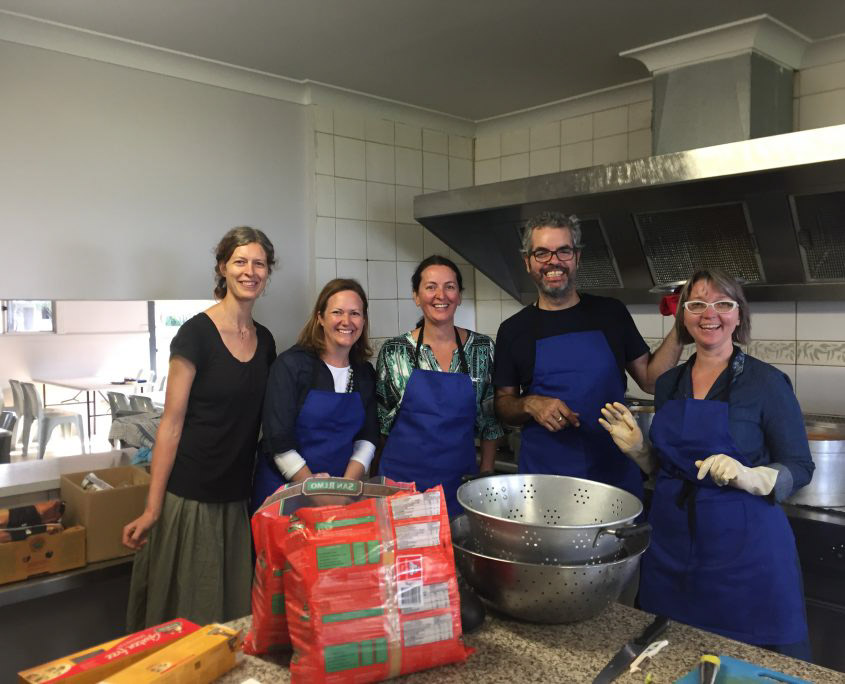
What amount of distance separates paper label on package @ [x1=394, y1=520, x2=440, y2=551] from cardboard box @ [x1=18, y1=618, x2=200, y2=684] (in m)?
0.35

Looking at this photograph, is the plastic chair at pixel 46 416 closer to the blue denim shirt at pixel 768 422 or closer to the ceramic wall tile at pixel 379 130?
the ceramic wall tile at pixel 379 130

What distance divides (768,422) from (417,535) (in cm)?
87

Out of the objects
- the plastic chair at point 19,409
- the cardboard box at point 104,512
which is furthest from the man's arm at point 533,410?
the plastic chair at point 19,409

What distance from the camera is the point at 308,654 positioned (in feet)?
2.93

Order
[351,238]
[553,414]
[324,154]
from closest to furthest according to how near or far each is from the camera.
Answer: [553,414] → [324,154] → [351,238]

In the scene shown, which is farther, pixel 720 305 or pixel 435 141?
pixel 435 141

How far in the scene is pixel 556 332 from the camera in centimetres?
187

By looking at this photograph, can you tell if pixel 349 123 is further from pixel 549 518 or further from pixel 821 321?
pixel 549 518

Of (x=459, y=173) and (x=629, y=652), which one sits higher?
(x=459, y=173)

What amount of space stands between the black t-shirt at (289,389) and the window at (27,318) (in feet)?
11.6

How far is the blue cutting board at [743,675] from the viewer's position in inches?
36.2

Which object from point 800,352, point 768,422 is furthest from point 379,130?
point 768,422

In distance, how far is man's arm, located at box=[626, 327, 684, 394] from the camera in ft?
5.79

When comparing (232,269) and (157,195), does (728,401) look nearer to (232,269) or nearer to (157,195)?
(232,269)
